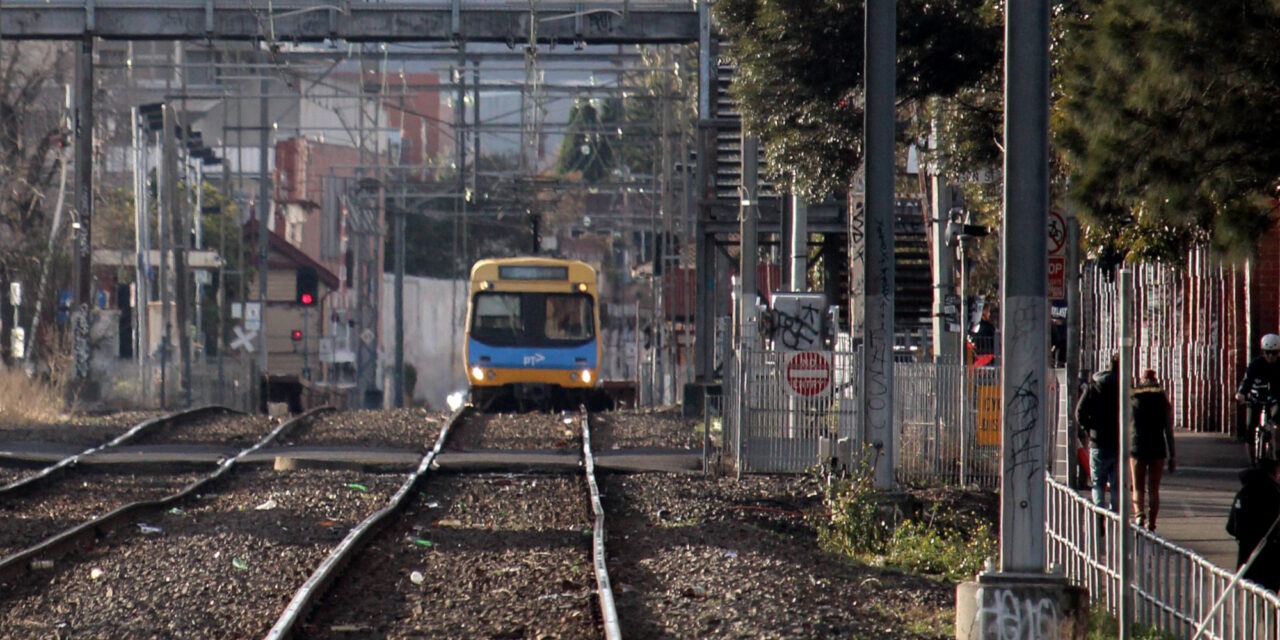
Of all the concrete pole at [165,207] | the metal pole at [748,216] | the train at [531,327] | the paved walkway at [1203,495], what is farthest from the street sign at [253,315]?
the paved walkway at [1203,495]

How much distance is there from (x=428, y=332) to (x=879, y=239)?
69.8 m

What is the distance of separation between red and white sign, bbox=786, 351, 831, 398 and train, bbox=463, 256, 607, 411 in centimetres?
1496

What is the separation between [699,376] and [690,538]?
17.5 meters

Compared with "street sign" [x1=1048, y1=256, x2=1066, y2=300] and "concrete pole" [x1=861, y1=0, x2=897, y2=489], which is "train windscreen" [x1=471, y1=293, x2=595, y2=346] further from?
"street sign" [x1=1048, y1=256, x2=1066, y2=300]

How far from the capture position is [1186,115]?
30.7ft

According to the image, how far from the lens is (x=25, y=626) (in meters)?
10.1

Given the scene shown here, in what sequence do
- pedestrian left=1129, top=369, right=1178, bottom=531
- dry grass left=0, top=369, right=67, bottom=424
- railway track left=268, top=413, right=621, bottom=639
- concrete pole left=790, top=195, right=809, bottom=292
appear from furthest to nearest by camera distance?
dry grass left=0, top=369, right=67, bottom=424 < concrete pole left=790, top=195, right=809, bottom=292 < pedestrian left=1129, top=369, right=1178, bottom=531 < railway track left=268, top=413, right=621, bottom=639

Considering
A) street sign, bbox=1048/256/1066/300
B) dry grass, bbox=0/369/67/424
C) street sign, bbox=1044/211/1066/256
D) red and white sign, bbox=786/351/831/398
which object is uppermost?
street sign, bbox=1044/211/1066/256

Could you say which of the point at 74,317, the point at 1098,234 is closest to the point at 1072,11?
the point at 1098,234

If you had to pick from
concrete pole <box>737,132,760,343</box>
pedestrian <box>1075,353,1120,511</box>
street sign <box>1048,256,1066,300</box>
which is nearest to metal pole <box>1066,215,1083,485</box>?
street sign <box>1048,256,1066,300</box>

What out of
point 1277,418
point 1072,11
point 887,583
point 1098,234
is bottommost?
point 887,583

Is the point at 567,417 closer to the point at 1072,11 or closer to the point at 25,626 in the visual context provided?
the point at 1072,11

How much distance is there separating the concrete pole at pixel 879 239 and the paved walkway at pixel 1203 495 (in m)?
2.42

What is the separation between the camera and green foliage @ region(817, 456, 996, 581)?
43.6 ft
